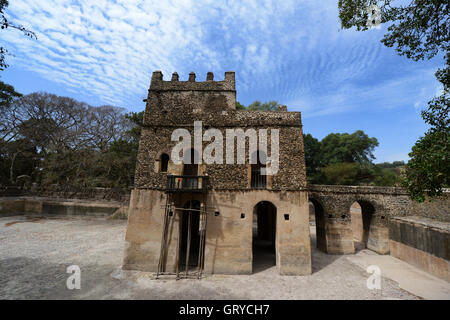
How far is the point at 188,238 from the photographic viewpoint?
10.6 meters

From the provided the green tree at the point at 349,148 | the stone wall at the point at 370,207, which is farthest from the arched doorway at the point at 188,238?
the green tree at the point at 349,148

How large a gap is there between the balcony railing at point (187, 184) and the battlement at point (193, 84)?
5.96 meters

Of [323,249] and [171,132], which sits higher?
[171,132]

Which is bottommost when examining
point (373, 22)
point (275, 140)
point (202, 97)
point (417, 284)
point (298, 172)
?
point (417, 284)

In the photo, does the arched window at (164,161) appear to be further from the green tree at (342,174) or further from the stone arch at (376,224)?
the green tree at (342,174)

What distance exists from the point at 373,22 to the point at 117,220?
2906cm

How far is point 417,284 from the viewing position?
10.8 metres

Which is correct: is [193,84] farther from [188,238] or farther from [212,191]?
[188,238]

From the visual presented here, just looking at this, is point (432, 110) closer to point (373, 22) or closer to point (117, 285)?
point (373, 22)

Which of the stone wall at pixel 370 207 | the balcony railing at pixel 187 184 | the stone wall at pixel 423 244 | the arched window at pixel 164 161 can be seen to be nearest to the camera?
the balcony railing at pixel 187 184

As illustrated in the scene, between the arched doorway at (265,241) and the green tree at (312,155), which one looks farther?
the green tree at (312,155)

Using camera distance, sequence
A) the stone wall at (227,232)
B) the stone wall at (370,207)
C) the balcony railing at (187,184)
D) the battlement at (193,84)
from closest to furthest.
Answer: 1. the balcony railing at (187,184)
2. the stone wall at (227,232)
3. the battlement at (193,84)
4. the stone wall at (370,207)

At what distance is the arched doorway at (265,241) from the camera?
12745 millimetres

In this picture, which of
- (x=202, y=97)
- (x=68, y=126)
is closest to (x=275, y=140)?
(x=202, y=97)
